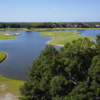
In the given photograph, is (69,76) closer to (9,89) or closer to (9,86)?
(9,89)

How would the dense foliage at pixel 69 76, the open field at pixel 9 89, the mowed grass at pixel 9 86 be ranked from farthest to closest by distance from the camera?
the mowed grass at pixel 9 86 < the open field at pixel 9 89 < the dense foliage at pixel 69 76

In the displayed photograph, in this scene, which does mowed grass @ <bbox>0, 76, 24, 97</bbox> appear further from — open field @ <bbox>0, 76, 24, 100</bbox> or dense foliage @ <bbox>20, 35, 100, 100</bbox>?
dense foliage @ <bbox>20, 35, 100, 100</bbox>

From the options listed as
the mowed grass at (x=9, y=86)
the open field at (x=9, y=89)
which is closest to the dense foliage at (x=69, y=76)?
the open field at (x=9, y=89)

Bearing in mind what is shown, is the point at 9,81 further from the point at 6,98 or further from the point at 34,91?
the point at 34,91

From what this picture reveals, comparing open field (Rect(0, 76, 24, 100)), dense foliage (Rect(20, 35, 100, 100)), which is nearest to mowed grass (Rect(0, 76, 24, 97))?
open field (Rect(0, 76, 24, 100))

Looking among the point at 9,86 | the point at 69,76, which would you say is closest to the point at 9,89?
the point at 9,86

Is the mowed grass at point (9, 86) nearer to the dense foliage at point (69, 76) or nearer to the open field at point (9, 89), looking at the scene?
the open field at point (9, 89)

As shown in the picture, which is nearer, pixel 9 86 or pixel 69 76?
pixel 69 76
